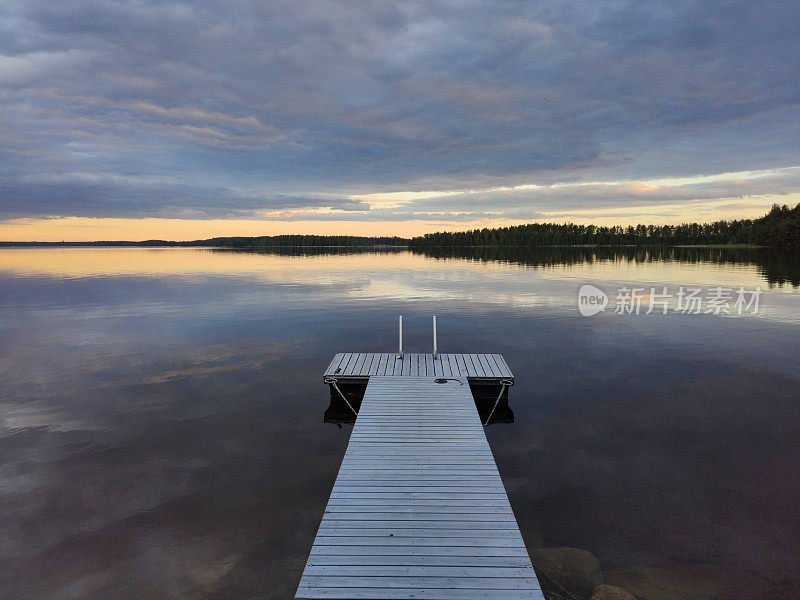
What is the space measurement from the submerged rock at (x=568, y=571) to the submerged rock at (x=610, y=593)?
20 centimetres

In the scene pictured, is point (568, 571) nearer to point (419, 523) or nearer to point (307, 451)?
point (419, 523)

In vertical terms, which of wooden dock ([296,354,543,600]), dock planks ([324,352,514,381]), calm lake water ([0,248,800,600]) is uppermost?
dock planks ([324,352,514,381])

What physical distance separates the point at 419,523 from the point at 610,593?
3299 mm

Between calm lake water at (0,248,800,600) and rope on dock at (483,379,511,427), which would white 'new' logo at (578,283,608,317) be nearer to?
calm lake water at (0,248,800,600)

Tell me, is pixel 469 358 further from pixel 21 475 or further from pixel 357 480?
pixel 21 475

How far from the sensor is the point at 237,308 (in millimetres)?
36312

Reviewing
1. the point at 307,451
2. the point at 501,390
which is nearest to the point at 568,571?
the point at 501,390

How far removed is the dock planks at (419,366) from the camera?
51.4ft

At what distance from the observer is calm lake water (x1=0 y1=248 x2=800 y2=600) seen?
327 inches

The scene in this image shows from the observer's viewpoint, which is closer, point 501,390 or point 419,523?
point 419,523

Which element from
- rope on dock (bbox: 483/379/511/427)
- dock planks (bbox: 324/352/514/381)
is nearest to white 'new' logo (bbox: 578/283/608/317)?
dock planks (bbox: 324/352/514/381)

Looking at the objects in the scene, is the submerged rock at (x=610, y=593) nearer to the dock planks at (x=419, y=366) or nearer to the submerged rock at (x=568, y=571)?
the submerged rock at (x=568, y=571)

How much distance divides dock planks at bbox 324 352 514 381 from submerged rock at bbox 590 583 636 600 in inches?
319

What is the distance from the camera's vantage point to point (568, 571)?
7949mm
